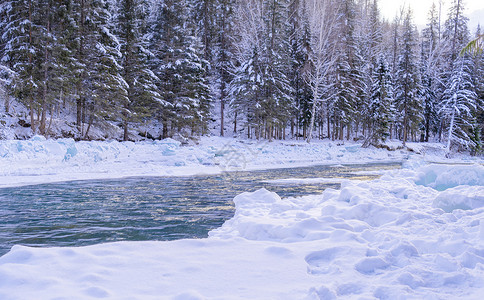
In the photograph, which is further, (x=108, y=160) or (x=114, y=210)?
(x=108, y=160)

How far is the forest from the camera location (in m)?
21.0

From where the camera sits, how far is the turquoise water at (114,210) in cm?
546

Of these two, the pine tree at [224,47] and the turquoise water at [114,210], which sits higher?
the pine tree at [224,47]

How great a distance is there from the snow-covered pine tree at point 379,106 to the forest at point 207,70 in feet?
0.36

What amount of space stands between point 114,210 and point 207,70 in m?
30.9

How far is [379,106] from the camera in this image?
35500mm

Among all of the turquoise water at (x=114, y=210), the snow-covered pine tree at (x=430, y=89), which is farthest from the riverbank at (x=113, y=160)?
the snow-covered pine tree at (x=430, y=89)

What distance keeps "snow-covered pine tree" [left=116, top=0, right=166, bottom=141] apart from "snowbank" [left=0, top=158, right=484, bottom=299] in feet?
74.5

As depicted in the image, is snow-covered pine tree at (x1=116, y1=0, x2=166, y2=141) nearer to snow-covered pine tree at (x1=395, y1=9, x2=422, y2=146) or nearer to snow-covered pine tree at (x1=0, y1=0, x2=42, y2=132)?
snow-covered pine tree at (x1=0, y1=0, x2=42, y2=132)

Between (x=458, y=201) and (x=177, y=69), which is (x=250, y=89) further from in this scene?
(x=458, y=201)

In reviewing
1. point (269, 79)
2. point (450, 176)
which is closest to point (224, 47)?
point (269, 79)

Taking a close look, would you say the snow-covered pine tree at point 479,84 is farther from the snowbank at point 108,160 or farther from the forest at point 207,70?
the snowbank at point 108,160

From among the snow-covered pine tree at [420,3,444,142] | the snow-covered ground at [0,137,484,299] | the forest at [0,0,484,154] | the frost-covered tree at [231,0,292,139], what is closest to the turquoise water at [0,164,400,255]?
the snow-covered ground at [0,137,484,299]

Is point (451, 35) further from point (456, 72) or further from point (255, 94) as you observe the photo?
point (255, 94)
